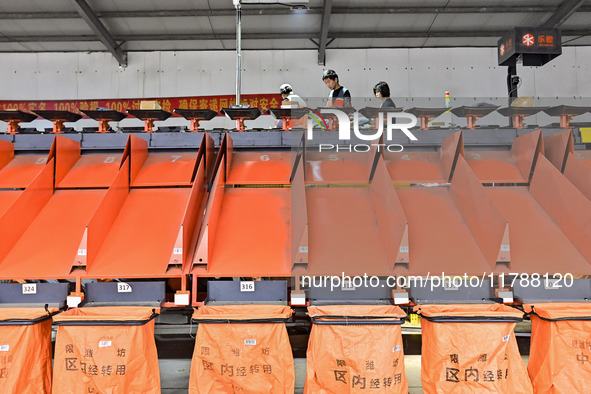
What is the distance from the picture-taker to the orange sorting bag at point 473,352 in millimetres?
1524

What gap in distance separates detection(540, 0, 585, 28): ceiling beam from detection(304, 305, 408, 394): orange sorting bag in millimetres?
7813

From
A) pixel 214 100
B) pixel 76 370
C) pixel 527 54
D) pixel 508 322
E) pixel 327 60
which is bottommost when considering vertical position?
pixel 76 370

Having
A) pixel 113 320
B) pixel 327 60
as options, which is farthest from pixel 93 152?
pixel 327 60

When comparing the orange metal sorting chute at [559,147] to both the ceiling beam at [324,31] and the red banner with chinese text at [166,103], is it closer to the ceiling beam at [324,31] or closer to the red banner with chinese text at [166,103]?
the ceiling beam at [324,31]

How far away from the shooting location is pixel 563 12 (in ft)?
21.9

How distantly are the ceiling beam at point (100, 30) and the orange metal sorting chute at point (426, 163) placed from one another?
682 cm

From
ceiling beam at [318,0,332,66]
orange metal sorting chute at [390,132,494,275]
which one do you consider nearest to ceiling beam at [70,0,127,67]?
ceiling beam at [318,0,332,66]

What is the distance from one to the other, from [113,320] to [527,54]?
190 inches

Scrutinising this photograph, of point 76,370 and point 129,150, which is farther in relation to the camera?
point 129,150

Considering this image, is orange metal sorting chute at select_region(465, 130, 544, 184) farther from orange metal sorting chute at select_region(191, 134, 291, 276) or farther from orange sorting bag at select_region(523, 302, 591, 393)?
orange metal sorting chute at select_region(191, 134, 291, 276)

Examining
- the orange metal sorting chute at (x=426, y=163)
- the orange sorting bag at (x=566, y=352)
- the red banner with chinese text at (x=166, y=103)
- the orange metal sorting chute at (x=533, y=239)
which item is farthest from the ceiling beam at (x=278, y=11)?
the orange sorting bag at (x=566, y=352)

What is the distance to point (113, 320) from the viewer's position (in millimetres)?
1502

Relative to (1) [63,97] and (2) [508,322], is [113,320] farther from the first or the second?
(1) [63,97]

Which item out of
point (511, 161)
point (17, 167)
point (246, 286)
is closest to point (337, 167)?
point (246, 286)
